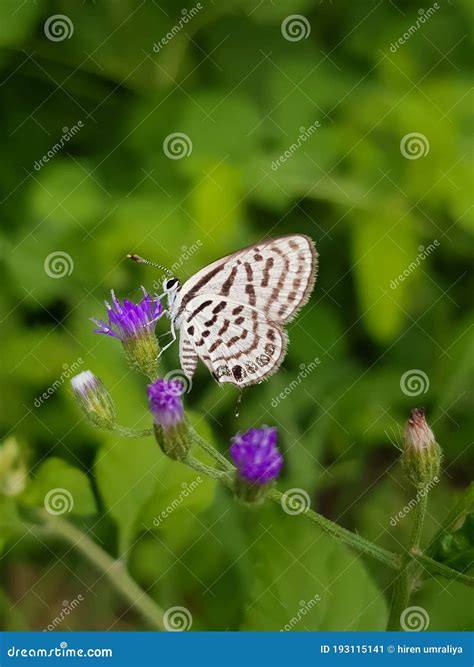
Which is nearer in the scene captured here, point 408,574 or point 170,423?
point 170,423

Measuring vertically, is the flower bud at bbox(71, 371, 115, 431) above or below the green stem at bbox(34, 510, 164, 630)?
above

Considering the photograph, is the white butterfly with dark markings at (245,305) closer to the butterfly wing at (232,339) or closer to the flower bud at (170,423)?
the butterfly wing at (232,339)

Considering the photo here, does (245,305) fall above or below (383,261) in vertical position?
below

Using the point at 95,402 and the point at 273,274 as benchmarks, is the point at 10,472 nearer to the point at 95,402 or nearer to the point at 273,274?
the point at 95,402

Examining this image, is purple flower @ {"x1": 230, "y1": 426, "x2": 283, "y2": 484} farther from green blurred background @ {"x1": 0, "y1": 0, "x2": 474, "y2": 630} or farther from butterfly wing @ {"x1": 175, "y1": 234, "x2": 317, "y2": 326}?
green blurred background @ {"x1": 0, "y1": 0, "x2": 474, "y2": 630}

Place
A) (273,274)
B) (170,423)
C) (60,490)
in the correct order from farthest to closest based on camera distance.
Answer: (60,490) → (273,274) → (170,423)

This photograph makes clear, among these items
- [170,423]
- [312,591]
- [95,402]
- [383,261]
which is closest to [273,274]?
[170,423]

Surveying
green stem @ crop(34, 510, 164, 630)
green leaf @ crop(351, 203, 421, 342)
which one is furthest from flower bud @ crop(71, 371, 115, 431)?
green leaf @ crop(351, 203, 421, 342)
